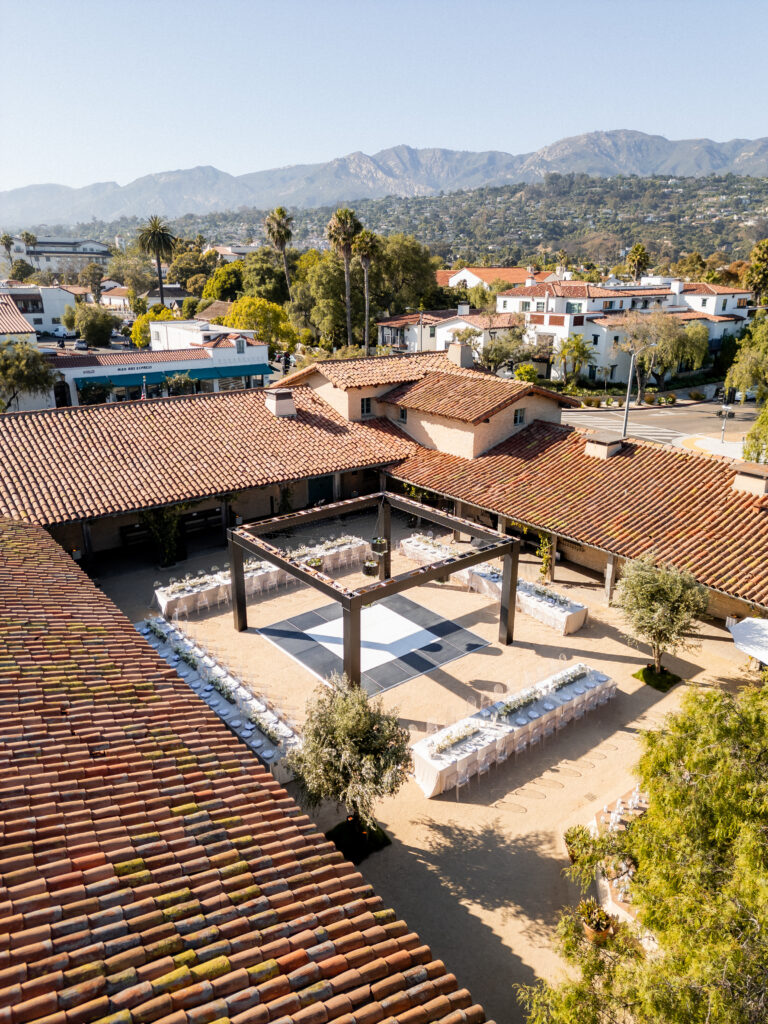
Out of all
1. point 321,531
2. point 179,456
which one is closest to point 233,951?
point 179,456

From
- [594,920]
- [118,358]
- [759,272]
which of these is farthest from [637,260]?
[594,920]

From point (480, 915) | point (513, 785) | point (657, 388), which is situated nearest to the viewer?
point (480, 915)

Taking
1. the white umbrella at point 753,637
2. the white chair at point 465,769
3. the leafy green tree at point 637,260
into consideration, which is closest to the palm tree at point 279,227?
the leafy green tree at point 637,260

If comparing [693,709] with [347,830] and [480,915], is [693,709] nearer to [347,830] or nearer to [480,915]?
[480,915]

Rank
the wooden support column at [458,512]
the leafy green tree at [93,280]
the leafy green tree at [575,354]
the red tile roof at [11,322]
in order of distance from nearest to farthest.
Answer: the wooden support column at [458,512] → the red tile roof at [11,322] → the leafy green tree at [575,354] → the leafy green tree at [93,280]

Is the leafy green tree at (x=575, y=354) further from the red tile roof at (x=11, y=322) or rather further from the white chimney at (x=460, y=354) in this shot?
the red tile roof at (x=11, y=322)

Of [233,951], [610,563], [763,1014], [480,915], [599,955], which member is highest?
[763,1014]

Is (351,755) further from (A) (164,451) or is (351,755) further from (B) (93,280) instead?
(B) (93,280)

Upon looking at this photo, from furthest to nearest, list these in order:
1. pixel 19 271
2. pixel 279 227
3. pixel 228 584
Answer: pixel 19 271
pixel 279 227
pixel 228 584
